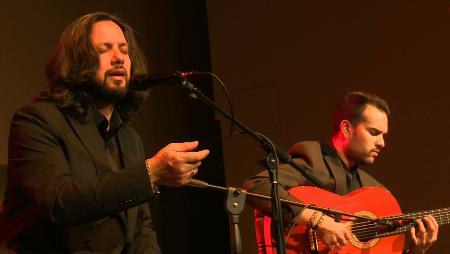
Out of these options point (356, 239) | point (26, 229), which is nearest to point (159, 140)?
point (356, 239)

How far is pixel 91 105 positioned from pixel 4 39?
1564 mm

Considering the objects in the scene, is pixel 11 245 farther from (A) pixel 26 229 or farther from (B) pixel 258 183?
(B) pixel 258 183

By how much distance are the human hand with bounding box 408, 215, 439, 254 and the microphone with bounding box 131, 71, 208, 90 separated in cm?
187

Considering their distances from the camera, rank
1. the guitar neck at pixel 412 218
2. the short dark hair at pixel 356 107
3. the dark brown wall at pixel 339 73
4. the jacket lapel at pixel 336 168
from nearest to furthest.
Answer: the guitar neck at pixel 412 218
the jacket lapel at pixel 336 168
the short dark hair at pixel 356 107
the dark brown wall at pixel 339 73

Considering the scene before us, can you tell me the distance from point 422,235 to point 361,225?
385 millimetres

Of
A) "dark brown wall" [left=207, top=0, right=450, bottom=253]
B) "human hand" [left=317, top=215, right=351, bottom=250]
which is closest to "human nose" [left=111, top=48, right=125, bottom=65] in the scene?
"human hand" [left=317, top=215, right=351, bottom=250]

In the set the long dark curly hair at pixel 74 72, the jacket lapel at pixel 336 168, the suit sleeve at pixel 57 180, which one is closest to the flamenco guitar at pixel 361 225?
the jacket lapel at pixel 336 168

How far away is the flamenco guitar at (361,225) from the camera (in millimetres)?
3205

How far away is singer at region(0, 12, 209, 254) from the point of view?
6.46 ft

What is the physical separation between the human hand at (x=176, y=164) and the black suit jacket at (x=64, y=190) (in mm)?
45

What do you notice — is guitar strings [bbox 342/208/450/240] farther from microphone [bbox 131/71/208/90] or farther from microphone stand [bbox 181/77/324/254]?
microphone [bbox 131/71/208/90]

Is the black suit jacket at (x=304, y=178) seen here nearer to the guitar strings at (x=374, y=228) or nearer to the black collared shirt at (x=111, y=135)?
the guitar strings at (x=374, y=228)

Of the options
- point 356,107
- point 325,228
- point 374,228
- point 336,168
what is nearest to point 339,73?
point 356,107

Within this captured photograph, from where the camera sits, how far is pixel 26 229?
7.01 feet
